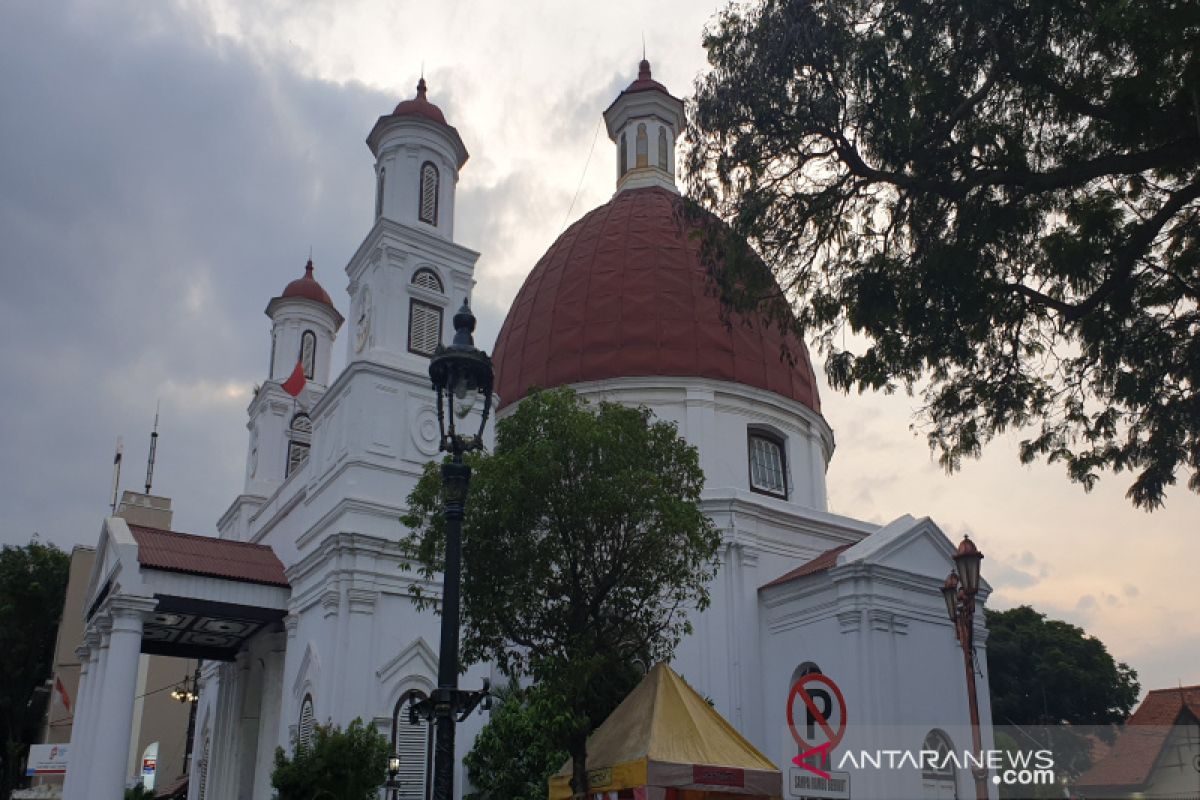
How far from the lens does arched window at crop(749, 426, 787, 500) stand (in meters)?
24.8

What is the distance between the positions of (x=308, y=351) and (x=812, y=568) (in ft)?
57.7

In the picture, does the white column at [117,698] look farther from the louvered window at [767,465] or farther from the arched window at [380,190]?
the louvered window at [767,465]

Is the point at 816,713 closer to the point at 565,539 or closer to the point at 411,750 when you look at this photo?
the point at 411,750

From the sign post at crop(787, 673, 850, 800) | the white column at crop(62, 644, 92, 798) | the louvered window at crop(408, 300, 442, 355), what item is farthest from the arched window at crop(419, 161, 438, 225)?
the sign post at crop(787, 673, 850, 800)

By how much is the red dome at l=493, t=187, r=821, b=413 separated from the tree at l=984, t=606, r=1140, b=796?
2187 cm

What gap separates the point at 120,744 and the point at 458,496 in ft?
46.7

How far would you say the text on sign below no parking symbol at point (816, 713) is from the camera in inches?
770

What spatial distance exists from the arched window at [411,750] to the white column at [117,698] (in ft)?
17.1

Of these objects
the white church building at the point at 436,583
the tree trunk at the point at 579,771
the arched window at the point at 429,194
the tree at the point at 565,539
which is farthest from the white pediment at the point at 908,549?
the arched window at the point at 429,194

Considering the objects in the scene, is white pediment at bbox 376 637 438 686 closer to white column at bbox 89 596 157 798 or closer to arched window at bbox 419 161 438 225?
white column at bbox 89 596 157 798

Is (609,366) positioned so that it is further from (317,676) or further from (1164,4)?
(1164,4)

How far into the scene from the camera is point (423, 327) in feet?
74.3

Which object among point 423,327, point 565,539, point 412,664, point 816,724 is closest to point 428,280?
point 423,327

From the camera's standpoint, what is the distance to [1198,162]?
414 inches
